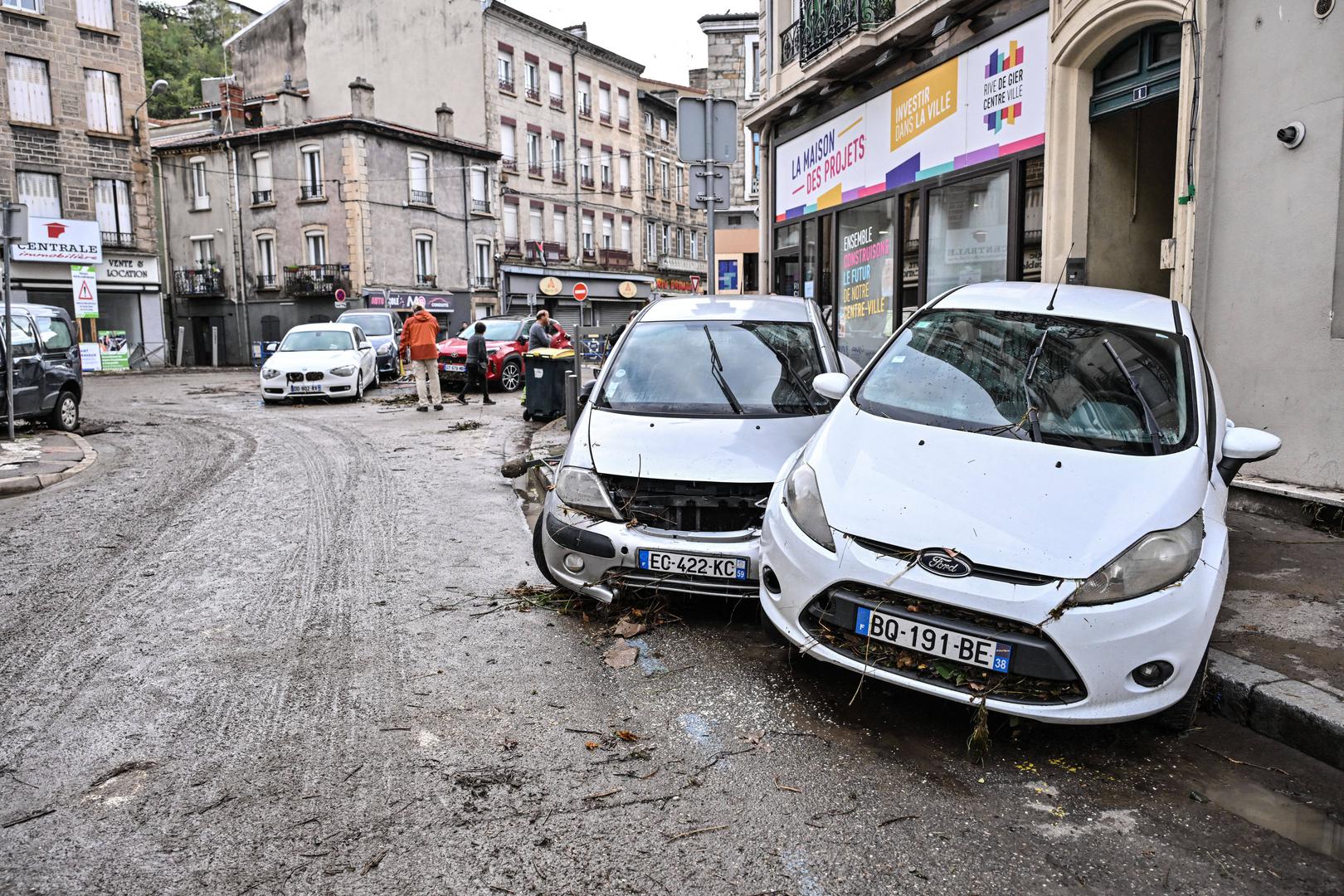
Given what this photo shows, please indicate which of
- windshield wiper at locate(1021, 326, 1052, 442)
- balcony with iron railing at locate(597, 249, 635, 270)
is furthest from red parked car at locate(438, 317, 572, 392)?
balcony with iron railing at locate(597, 249, 635, 270)

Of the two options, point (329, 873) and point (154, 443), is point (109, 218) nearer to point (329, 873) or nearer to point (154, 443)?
point (154, 443)

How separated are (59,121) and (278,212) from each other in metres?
8.20

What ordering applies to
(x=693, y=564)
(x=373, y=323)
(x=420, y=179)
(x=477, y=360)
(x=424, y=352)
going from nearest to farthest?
(x=693, y=564), (x=424, y=352), (x=477, y=360), (x=373, y=323), (x=420, y=179)

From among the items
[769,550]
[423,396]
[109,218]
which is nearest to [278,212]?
[109,218]

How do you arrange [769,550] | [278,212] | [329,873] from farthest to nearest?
1. [278,212]
2. [769,550]
3. [329,873]

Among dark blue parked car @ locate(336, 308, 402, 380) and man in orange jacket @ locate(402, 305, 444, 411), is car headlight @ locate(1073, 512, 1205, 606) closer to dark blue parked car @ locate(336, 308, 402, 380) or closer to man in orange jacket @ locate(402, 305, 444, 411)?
man in orange jacket @ locate(402, 305, 444, 411)

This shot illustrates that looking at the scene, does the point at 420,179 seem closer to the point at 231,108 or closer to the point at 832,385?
the point at 231,108

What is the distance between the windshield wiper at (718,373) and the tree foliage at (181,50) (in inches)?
1997

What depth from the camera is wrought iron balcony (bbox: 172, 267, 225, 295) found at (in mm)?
41375

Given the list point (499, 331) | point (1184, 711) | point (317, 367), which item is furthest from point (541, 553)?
point (499, 331)

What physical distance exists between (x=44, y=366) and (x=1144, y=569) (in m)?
14.3

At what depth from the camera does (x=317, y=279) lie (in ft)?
127

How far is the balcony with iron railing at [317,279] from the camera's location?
3841 cm

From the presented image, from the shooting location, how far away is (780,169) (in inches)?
680
